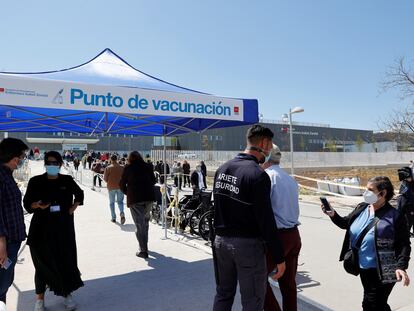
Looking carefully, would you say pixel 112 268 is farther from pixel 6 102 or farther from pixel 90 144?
pixel 90 144

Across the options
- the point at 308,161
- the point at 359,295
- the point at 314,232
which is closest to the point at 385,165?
the point at 308,161

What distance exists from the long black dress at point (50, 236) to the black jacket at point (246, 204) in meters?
2.08

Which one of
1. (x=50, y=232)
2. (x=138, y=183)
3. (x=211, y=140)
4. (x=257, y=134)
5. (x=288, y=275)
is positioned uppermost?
(x=211, y=140)

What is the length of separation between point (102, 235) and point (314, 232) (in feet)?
16.7

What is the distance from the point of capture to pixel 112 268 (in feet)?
18.6

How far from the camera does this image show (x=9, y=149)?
3322mm

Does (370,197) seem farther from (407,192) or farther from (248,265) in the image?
(407,192)

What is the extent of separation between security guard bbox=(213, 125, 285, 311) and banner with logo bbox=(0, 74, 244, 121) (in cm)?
223

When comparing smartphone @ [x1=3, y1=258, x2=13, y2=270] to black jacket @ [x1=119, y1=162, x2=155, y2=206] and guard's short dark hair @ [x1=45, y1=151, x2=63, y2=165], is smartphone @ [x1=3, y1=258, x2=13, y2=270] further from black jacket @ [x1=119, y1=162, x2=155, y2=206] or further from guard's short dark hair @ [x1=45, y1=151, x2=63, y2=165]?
black jacket @ [x1=119, y1=162, x2=155, y2=206]

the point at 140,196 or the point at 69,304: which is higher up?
the point at 140,196

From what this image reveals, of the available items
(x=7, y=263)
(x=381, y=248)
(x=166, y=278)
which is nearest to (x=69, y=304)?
(x=7, y=263)

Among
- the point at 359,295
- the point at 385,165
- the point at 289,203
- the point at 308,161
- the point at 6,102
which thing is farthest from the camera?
the point at 385,165

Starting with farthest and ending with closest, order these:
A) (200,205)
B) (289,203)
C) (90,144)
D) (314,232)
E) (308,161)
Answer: (90,144), (308,161), (314,232), (200,205), (289,203)

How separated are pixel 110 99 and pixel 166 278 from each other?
263 cm
